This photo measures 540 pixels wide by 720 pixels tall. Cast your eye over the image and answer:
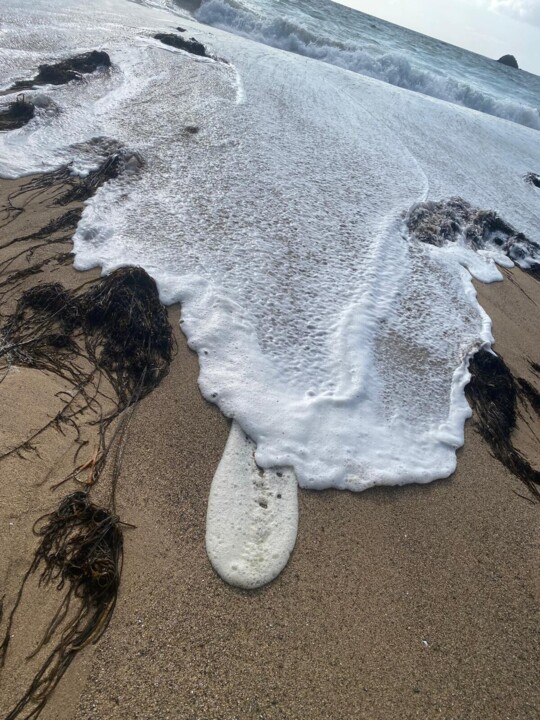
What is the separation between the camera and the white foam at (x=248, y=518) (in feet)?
7.50

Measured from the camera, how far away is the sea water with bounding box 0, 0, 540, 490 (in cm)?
319

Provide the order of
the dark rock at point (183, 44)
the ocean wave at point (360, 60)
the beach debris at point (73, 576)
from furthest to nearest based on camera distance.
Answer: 1. the ocean wave at point (360, 60)
2. the dark rock at point (183, 44)
3. the beach debris at point (73, 576)

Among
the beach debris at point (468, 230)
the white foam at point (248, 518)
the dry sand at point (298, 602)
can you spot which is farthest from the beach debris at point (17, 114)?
the white foam at point (248, 518)

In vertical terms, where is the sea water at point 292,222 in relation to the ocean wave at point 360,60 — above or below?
below

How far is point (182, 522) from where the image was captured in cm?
239

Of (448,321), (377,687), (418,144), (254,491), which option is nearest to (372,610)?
(377,687)

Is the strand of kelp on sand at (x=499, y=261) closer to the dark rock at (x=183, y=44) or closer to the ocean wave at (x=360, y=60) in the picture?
the dark rock at (x=183, y=44)

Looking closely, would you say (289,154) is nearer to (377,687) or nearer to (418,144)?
(418,144)

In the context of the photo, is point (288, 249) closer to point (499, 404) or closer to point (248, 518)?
point (499, 404)

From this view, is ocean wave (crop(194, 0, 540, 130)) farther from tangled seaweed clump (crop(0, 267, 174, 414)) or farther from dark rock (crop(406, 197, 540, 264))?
tangled seaweed clump (crop(0, 267, 174, 414))

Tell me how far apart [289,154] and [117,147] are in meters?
2.26

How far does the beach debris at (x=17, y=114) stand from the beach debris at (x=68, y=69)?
945 mm

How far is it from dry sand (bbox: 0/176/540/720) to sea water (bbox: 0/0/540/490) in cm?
32

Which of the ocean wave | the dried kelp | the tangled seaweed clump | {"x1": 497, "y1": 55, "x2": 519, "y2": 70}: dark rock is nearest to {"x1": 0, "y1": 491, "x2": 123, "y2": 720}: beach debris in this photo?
the dried kelp
